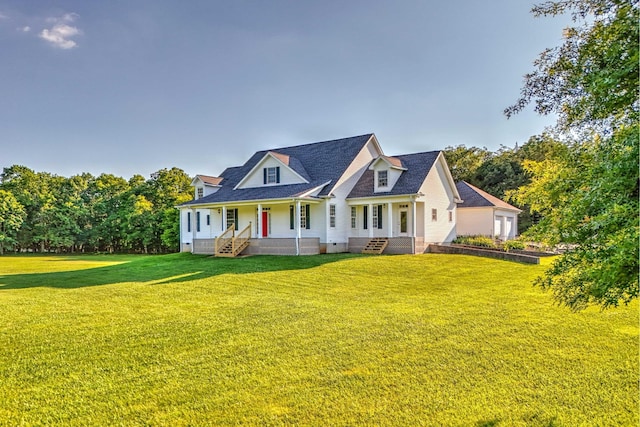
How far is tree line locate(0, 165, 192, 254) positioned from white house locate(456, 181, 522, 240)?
87.3 ft

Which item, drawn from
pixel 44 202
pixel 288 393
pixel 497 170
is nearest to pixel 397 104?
pixel 288 393

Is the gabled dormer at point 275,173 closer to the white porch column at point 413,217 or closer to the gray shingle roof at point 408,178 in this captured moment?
the gray shingle roof at point 408,178

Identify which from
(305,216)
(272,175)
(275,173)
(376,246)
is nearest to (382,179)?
(376,246)

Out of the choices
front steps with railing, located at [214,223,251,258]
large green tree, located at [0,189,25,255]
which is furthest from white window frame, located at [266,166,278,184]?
large green tree, located at [0,189,25,255]

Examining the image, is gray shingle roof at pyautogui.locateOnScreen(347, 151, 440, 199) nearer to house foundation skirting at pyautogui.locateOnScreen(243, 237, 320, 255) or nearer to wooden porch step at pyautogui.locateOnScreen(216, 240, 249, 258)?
house foundation skirting at pyautogui.locateOnScreen(243, 237, 320, 255)

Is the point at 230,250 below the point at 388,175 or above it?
below

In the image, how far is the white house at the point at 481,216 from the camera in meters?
28.9

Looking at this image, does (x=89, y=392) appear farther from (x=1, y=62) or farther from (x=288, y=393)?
(x=1, y=62)

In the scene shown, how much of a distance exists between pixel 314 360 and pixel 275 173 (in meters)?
20.0

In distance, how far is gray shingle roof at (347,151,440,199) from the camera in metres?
22.8

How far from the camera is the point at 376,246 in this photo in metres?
22.2

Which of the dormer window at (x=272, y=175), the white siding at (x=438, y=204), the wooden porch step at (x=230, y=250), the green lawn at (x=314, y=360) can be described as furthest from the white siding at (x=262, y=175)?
the green lawn at (x=314, y=360)

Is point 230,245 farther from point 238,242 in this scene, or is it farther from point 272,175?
point 272,175

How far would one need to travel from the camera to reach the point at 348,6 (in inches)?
548
